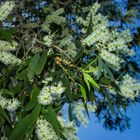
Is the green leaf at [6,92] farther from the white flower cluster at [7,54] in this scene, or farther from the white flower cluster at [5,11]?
the white flower cluster at [5,11]

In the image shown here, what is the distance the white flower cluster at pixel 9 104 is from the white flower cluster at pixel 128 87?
2.15ft

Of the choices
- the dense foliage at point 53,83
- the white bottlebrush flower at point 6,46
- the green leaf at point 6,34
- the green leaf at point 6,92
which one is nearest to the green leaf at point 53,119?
the dense foliage at point 53,83

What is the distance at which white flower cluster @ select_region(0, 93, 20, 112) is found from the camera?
2.88 meters

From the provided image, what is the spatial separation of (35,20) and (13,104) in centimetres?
298

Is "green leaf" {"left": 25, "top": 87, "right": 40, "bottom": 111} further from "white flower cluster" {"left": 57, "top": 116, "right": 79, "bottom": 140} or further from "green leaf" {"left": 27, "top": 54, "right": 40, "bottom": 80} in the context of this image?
"white flower cluster" {"left": 57, "top": 116, "right": 79, "bottom": 140}

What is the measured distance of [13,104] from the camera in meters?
2.89

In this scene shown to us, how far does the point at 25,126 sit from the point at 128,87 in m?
0.71

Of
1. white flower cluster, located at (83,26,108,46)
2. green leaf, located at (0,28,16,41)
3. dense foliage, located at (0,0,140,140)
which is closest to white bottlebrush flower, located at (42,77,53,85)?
dense foliage, located at (0,0,140,140)

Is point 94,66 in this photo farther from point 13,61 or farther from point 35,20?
point 35,20

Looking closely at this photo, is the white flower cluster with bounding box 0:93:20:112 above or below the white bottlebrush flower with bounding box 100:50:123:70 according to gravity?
below

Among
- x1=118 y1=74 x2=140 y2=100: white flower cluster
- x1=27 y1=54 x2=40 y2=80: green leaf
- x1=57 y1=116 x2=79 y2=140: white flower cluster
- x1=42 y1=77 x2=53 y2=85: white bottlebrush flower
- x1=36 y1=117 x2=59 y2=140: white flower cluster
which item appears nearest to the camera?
x1=36 y1=117 x2=59 y2=140: white flower cluster

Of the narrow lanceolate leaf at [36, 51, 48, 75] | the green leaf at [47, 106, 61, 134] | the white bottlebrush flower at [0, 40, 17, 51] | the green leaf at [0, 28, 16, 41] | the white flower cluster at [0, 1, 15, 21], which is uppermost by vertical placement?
the white flower cluster at [0, 1, 15, 21]

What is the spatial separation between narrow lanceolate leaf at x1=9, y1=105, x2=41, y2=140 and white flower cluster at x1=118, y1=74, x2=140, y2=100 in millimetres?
588

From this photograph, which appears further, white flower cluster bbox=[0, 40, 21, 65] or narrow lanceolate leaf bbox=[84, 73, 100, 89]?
narrow lanceolate leaf bbox=[84, 73, 100, 89]
